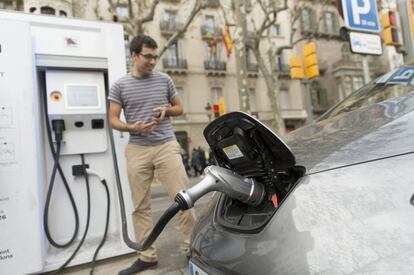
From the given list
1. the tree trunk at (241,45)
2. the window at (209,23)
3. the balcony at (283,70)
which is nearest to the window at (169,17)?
the window at (209,23)

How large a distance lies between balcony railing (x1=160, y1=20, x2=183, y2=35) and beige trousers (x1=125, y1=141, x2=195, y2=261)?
2116 cm

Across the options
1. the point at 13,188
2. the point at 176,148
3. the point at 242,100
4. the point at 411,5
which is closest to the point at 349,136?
the point at 176,148

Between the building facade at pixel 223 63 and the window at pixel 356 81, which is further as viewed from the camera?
the window at pixel 356 81

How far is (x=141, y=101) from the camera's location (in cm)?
257

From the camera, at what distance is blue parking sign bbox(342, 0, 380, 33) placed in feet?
16.7

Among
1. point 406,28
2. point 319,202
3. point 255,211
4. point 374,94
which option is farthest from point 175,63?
point 319,202

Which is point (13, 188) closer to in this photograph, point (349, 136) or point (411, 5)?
point (349, 136)

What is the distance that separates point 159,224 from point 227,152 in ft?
1.17

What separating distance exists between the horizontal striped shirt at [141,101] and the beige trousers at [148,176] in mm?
68

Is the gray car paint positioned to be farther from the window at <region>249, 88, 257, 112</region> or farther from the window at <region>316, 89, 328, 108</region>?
the window at <region>316, 89, 328, 108</region>

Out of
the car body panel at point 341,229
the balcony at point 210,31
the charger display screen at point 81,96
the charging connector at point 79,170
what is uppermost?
the balcony at point 210,31

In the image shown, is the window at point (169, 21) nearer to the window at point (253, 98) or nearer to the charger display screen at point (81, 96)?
the window at point (253, 98)

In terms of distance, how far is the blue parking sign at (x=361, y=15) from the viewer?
16.7ft

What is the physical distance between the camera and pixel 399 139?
3.00 feet
